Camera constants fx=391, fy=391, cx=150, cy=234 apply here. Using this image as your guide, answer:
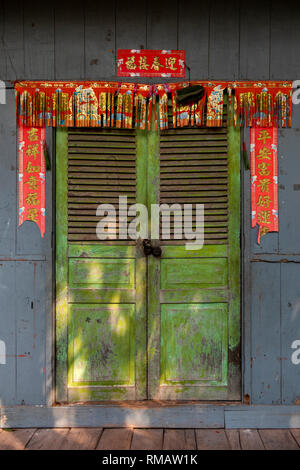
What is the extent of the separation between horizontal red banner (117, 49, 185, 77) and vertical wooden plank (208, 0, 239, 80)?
244mm

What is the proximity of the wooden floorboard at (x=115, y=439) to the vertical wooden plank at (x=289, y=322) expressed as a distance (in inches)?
47.5

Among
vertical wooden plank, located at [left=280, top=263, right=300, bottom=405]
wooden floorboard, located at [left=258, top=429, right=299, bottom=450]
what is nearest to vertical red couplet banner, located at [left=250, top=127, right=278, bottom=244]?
vertical wooden plank, located at [left=280, top=263, right=300, bottom=405]

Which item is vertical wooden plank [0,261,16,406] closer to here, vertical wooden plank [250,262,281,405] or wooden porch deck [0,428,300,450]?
wooden porch deck [0,428,300,450]

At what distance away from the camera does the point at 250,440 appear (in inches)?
109

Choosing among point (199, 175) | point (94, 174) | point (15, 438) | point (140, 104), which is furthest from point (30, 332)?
point (140, 104)

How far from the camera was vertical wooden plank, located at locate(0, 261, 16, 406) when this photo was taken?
118 inches

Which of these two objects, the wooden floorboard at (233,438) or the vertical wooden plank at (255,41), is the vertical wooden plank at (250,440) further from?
the vertical wooden plank at (255,41)

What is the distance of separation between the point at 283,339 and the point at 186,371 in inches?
30.8

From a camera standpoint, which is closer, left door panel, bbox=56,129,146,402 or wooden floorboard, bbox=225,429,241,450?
wooden floorboard, bbox=225,429,241,450

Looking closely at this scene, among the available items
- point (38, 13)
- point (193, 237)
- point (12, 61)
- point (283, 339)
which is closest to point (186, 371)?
point (283, 339)

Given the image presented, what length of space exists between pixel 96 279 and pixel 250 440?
161cm

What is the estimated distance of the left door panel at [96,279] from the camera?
3.04m
